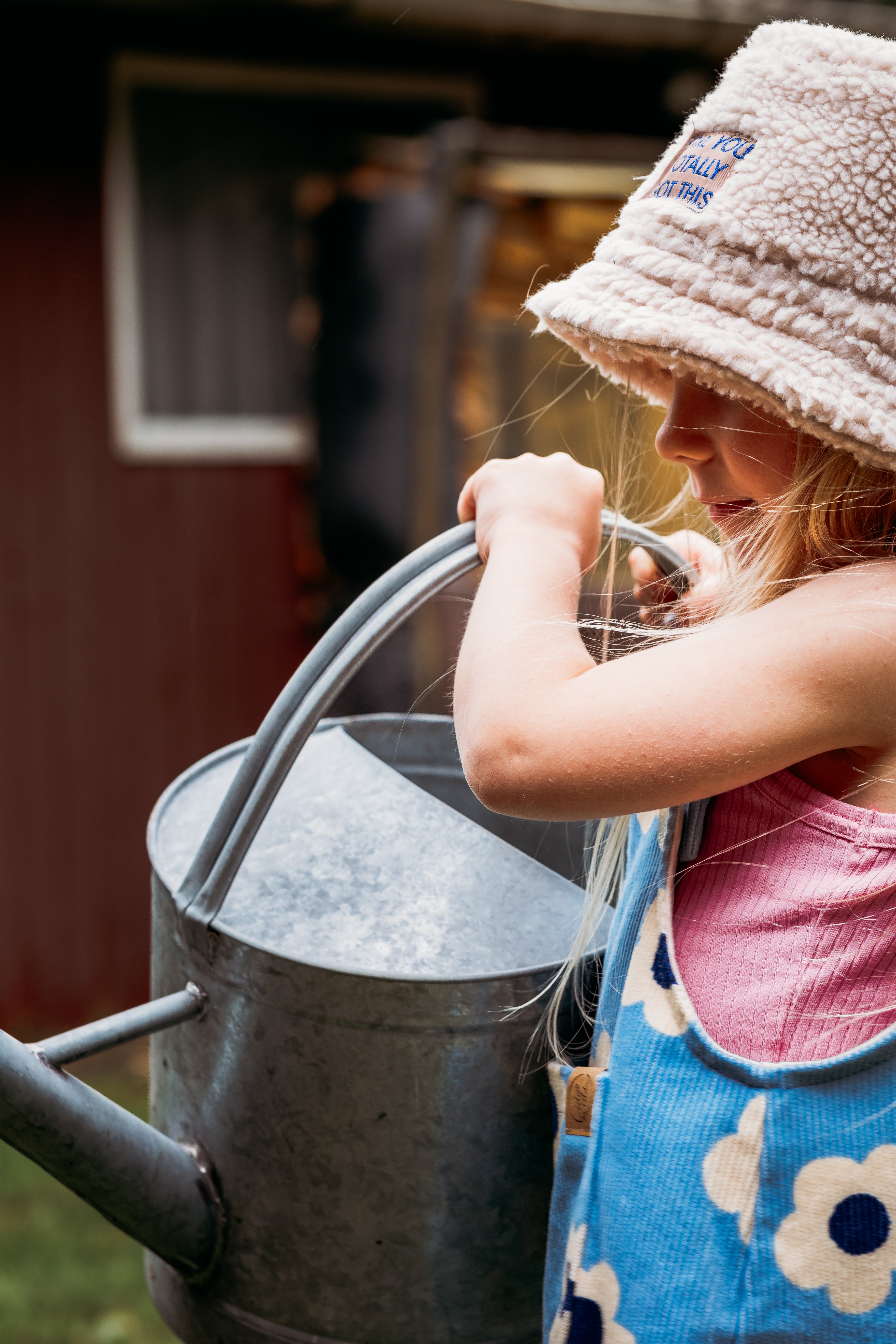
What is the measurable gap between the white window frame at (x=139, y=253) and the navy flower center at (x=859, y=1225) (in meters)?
3.39

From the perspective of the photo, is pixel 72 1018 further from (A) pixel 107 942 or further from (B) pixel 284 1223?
(B) pixel 284 1223

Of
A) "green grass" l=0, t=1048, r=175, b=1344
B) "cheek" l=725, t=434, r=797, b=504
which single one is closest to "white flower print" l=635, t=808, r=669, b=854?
"cheek" l=725, t=434, r=797, b=504

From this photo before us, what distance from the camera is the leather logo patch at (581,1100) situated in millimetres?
870

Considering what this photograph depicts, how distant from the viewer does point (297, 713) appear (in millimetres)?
908

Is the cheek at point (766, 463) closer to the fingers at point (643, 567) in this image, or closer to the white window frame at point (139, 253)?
the fingers at point (643, 567)

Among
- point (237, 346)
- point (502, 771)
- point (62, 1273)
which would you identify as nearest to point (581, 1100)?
point (502, 771)

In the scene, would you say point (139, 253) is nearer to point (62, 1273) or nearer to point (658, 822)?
point (62, 1273)

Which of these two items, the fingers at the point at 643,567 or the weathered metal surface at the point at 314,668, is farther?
the fingers at the point at 643,567

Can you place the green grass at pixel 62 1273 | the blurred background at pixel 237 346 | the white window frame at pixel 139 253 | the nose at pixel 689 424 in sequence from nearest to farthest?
the nose at pixel 689 424 < the green grass at pixel 62 1273 < the blurred background at pixel 237 346 < the white window frame at pixel 139 253

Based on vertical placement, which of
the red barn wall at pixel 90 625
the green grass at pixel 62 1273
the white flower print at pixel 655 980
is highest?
the white flower print at pixel 655 980

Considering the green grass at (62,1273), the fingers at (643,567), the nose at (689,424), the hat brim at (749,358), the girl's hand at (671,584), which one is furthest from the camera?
the green grass at (62,1273)

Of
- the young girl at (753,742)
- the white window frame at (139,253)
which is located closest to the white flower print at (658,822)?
the young girl at (753,742)

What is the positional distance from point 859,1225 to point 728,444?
52cm

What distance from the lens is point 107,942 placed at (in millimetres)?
4121
